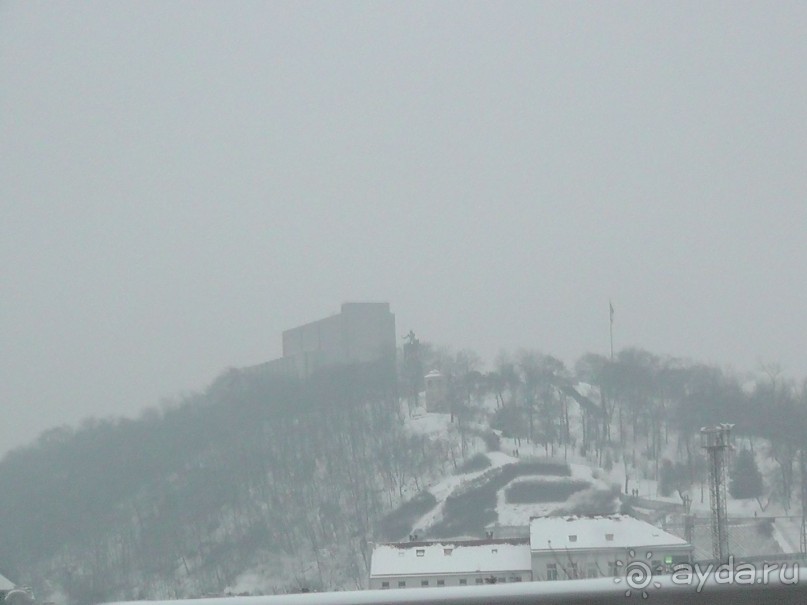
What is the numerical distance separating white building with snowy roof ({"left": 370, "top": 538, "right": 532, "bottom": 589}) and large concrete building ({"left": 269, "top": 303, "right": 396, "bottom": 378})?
9.42 ft

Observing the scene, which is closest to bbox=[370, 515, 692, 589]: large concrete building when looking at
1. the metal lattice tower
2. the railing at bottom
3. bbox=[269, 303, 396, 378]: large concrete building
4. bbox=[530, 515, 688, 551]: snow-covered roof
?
bbox=[530, 515, 688, 551]: snow-covered roof

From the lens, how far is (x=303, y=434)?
7340mm

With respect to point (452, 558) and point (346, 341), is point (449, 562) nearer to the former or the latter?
point (452, 558)

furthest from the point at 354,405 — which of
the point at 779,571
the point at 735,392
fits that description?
the point at 779,571

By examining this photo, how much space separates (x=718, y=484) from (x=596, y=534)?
5.98 feet

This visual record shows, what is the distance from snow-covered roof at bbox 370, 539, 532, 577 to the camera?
12.0 feet

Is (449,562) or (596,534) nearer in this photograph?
(449,562)

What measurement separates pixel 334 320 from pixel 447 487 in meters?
2.01

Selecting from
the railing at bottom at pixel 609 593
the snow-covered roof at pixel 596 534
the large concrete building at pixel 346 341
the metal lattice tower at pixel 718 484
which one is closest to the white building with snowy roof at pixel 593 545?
the snow-covered roof at pixel 596 534

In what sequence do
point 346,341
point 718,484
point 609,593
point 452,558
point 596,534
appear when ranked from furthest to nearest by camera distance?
point 346,341 → point 718,484 → point 596,534 → point 452,558 → point 609,593

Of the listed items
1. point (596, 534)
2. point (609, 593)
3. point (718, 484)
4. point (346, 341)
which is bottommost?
point (718, 484)

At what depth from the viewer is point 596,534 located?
4117mm

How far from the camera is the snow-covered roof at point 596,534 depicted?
3.96 meters

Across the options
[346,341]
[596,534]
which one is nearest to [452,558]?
[596,534]
